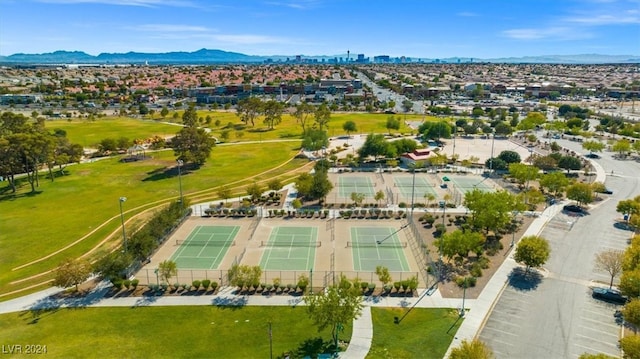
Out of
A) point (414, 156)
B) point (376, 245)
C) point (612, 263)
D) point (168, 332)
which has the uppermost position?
point (414, 156)

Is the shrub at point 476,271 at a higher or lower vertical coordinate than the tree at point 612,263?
lower

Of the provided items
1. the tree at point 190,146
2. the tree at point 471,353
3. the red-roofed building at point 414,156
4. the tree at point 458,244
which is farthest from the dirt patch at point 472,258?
the tree at point 190,146

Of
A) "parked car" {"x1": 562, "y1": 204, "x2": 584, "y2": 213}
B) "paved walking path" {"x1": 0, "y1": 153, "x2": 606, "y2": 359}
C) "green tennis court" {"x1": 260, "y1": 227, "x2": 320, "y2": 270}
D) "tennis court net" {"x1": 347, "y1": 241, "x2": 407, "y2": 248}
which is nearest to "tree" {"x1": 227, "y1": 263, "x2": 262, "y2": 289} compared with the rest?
"paved walking path" {"x1": 0, "y1": 153, "x2": 606, "y2": 359}

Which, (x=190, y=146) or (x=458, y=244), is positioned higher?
(x=190, y=146)

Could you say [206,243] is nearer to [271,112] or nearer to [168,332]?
[168,332]

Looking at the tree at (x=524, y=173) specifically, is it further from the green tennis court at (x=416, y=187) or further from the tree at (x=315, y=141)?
the tree at (x=315, y=141)

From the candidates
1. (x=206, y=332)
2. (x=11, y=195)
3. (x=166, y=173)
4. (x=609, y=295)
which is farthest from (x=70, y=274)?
(x=609, y=295)

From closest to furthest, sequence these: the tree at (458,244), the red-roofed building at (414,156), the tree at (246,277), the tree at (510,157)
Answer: the tree at (246,277)
the tree at (458,244)
the tree at (510,157)
the red-roofed building at (414,156)

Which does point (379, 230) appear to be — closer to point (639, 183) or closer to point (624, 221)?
point (624, 221)
